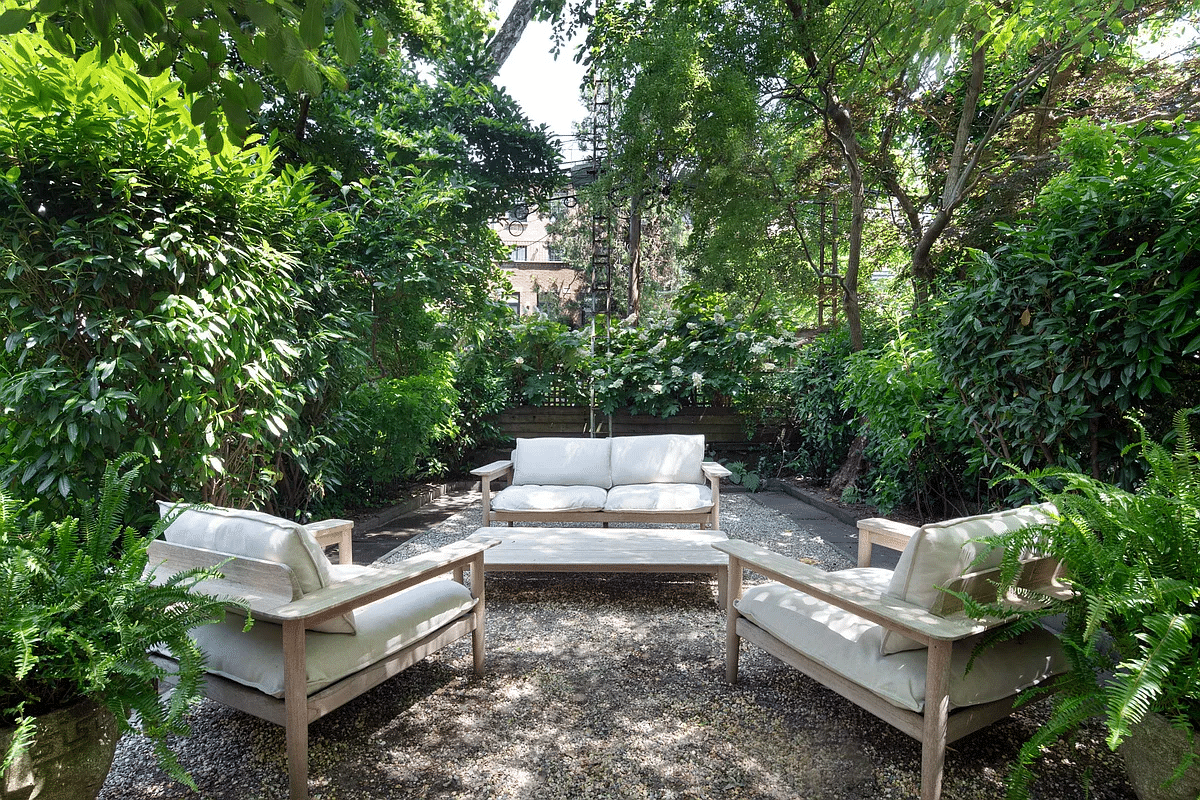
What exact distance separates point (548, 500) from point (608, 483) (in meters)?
0.66

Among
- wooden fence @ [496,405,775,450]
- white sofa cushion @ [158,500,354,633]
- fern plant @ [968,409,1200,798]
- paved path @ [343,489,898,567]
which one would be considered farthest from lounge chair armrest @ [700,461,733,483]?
wooden fence @ [496,405,775,450]

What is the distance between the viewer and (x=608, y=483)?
4.76 m

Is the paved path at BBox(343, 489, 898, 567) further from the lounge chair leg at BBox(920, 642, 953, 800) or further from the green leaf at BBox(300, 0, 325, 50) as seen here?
the green leaf at BBox(300, 0, 325, 50)

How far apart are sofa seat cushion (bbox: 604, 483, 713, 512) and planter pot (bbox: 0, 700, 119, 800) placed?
118 inches

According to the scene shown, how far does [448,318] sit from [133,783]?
399 centimetres

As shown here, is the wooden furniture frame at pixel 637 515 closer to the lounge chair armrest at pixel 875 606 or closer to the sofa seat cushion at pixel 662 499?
the sofa seat cushion at pixel 662 499

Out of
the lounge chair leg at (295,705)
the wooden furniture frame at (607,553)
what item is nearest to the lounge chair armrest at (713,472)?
the wooden furniture frame at (607,553)

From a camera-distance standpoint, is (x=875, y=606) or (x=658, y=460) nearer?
(x=875, y=606)

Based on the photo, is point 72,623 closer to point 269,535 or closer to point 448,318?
point 269,535

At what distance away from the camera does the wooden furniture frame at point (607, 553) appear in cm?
311

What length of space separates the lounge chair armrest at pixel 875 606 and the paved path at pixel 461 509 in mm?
2039

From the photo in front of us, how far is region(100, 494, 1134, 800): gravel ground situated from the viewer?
1.79m

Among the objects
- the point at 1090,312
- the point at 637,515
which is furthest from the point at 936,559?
the point at 637,515

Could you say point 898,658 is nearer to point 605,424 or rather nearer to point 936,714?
point 936,714
